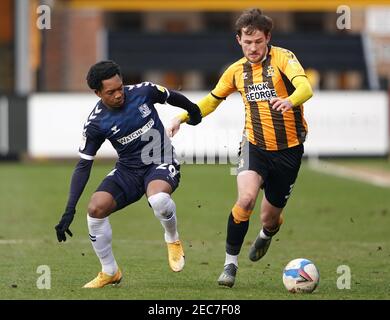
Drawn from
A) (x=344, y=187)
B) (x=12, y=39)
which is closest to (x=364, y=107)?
(x=344, y=187)

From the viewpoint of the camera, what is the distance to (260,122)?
33.8ft

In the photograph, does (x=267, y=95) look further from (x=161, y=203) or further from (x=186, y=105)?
(x=161, y=203)

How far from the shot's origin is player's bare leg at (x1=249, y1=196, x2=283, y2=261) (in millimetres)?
10867

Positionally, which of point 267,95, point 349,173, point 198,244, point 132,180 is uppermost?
point 267,95

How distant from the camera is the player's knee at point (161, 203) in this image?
386 inches

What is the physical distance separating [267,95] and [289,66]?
1.18ft

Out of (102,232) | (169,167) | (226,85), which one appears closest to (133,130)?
(169,167)

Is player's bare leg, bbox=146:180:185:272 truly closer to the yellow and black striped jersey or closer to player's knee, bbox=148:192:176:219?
player's knee, bbox=148:192:176:219

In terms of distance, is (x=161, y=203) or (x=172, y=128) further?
(x=172, y=128)

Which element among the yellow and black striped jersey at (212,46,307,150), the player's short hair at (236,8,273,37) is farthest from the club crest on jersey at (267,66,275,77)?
the player's short hair at (236,8,273,37)

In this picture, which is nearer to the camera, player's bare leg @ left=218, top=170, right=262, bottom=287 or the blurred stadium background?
player's bare leg @ left=218, top=170, right=262, bottom=287

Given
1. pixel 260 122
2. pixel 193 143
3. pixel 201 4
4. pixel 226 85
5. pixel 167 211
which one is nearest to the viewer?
pixel 167 211

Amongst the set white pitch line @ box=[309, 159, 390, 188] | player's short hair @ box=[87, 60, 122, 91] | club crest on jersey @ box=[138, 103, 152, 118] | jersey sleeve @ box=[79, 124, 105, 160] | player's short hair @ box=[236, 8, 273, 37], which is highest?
player's short hair @ box=[236, 8, 273, 37]

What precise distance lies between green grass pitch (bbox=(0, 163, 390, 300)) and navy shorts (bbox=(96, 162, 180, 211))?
2.40 ft
